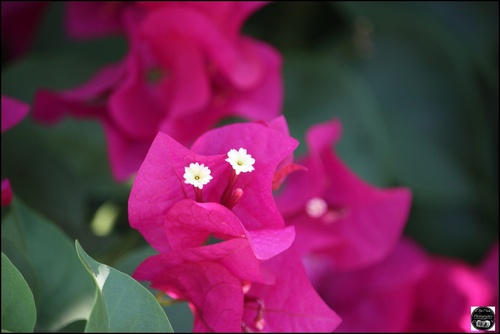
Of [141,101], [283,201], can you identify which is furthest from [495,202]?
[141,101]

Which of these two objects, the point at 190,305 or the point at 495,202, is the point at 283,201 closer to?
the point at 190,305

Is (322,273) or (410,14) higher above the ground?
(410,14)

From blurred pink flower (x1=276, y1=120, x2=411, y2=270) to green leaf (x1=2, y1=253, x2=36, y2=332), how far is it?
1.10 ft

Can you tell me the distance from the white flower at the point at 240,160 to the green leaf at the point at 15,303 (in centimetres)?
14

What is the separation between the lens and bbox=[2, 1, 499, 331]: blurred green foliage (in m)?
0.82

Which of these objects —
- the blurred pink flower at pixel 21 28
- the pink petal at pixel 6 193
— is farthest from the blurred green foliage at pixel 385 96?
the pink petal at pixel 6 193

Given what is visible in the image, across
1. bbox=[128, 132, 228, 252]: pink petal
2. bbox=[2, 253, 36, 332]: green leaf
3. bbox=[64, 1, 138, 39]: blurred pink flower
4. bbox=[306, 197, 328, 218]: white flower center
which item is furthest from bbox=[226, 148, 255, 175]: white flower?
bbox=[64, 1, 138, 39]: blurred pink flower

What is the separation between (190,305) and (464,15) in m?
0.54

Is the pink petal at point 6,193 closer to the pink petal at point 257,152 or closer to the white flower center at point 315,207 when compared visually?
→ the pink petal at point 257,152

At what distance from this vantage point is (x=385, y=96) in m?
0.92

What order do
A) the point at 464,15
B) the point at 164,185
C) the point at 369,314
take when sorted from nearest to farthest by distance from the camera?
the point at 164,185
the point at 369,314
the point at 464,15

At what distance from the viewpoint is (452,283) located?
74cm

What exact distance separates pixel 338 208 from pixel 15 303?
1.40 feet

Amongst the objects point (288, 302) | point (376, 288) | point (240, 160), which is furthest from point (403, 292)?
point (240, 160)
